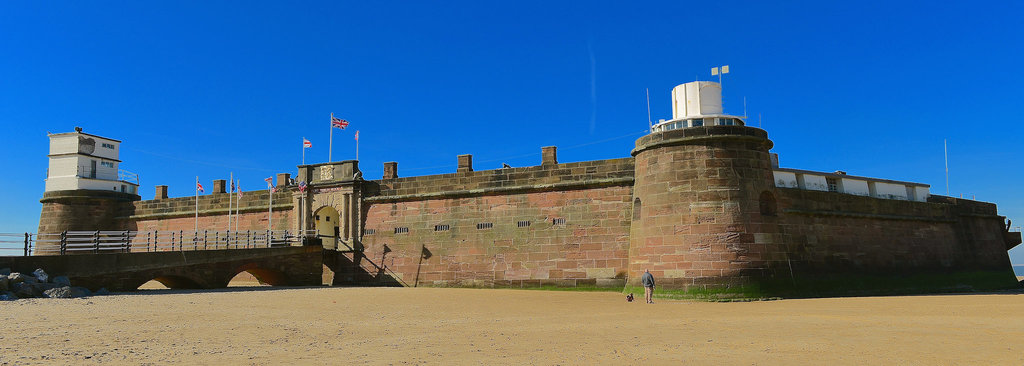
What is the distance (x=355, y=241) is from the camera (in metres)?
27.3

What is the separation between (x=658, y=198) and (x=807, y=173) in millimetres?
7361

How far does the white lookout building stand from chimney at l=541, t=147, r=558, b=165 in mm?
24000

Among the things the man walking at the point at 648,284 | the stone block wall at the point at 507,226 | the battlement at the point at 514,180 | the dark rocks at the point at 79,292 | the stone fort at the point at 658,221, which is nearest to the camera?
the dark rocks at the point at 79,292

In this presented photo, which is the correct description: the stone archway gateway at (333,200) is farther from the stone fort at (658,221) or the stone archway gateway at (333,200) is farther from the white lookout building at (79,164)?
the white lookout building at (79,164)

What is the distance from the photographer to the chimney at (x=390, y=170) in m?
27.6

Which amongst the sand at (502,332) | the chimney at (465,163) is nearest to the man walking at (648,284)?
the sand at (502,332)

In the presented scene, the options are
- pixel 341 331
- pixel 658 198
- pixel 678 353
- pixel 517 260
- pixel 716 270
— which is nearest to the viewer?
pixel 678 353

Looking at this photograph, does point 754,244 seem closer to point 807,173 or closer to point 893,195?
point 807,173

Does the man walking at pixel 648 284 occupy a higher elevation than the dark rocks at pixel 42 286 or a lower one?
lower

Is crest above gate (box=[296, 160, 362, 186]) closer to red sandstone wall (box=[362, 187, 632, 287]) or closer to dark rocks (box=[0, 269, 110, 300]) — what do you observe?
red sandstone wall (box=[362, 187, 632, 287])

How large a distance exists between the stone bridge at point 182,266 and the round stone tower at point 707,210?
1317 cm

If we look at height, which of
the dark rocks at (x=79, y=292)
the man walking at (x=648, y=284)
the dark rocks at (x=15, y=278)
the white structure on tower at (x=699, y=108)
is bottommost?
the man walking at (x=648, y=284)

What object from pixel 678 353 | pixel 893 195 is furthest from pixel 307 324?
pixel 893 195

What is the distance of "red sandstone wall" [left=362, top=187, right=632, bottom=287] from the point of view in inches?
886
